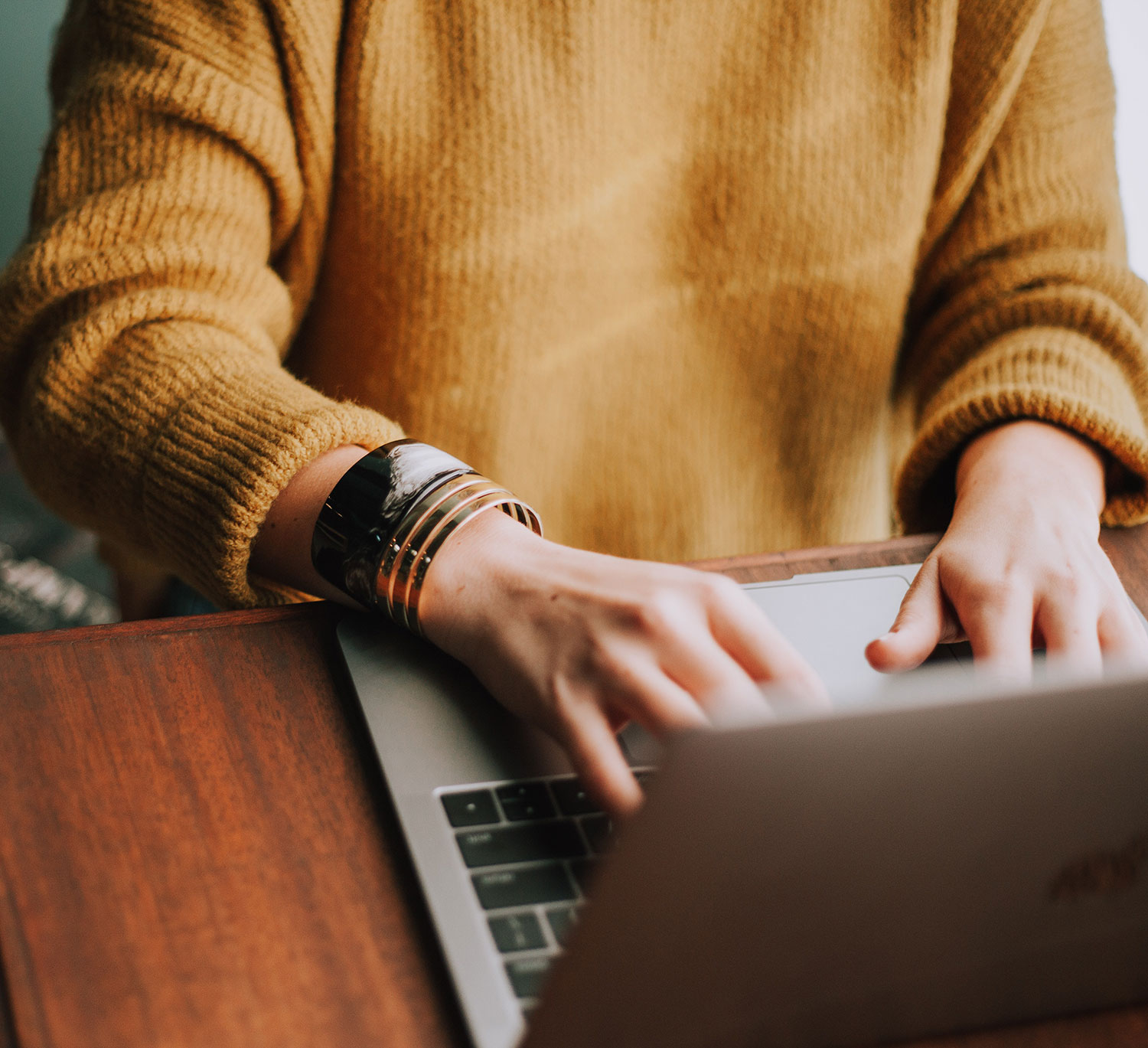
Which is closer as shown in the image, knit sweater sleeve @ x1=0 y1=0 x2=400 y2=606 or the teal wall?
knit sweater sleeve @ x1=0 y1=0 x2=400 y2=606

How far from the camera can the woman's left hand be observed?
0.44m

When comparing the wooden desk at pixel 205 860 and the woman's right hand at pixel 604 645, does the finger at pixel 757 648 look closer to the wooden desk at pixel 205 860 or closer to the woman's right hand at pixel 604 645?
the woman's right hand at pixel 604 645

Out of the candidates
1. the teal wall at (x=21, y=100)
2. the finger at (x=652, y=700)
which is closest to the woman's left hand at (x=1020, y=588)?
the finger at (x=652, y=700)

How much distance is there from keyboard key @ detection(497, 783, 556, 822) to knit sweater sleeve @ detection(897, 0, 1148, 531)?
38 centimetres

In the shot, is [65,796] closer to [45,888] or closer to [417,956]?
[45,888]

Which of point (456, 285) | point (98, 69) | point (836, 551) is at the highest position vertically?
point (98, 69)

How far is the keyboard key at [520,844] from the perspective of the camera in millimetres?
332

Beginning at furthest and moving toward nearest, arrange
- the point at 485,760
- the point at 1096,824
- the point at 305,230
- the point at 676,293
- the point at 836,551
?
the point at 676,293, the point at 305,230, the point at 836,551, the point at 485,760, the point at 1096,824

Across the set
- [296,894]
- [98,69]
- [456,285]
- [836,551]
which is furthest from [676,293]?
[296,894]

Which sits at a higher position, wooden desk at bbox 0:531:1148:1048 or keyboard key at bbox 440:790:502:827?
wooden desk at bbox 0:531:1148:1048

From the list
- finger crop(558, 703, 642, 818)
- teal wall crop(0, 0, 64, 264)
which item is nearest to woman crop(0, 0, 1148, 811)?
finger crop(558, 703, 642, 818)

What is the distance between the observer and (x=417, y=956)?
0.31 meters

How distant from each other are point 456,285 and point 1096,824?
54 cm

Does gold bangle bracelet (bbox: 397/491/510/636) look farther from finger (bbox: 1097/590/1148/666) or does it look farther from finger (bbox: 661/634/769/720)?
finger (bbox: 1097/590/1148/666)
